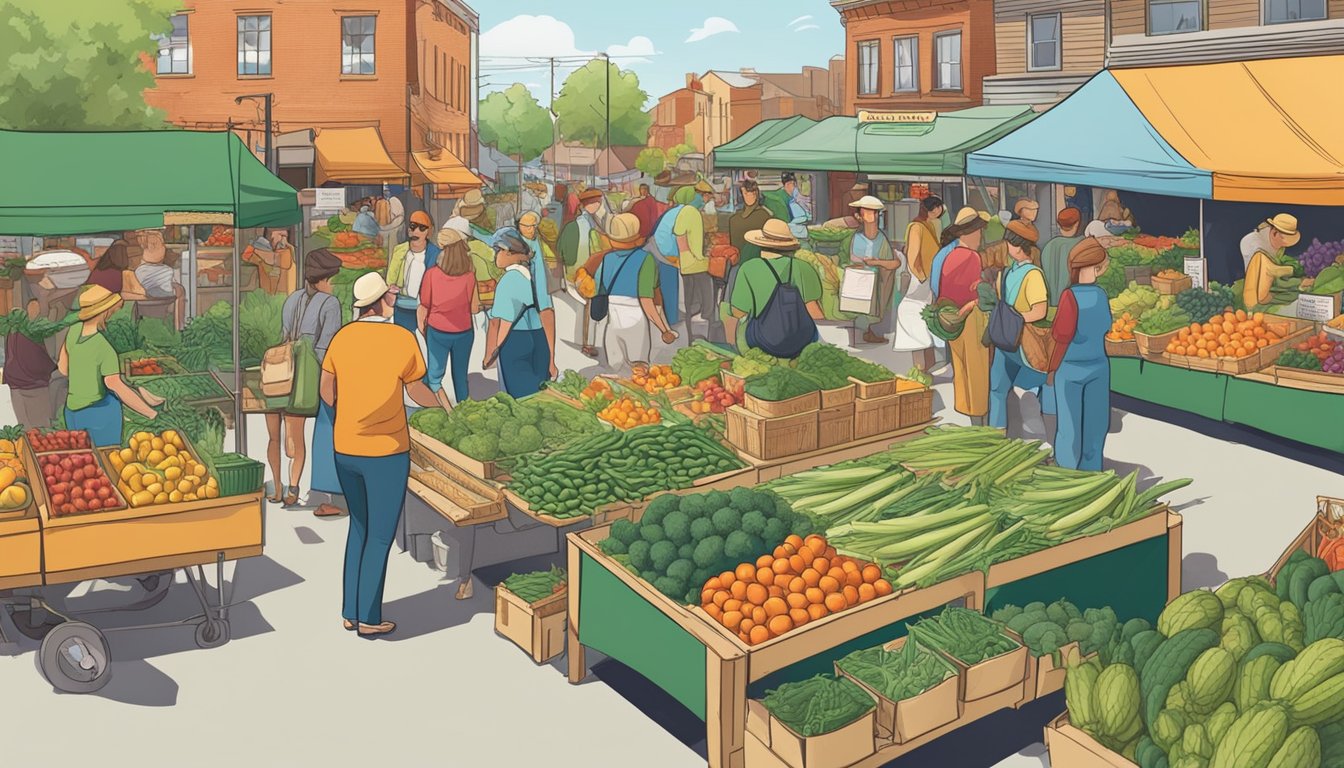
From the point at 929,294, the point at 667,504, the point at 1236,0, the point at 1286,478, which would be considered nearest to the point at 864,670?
the point at 667,504

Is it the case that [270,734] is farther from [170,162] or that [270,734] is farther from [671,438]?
[170,162]

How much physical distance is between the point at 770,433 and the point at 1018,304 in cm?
265

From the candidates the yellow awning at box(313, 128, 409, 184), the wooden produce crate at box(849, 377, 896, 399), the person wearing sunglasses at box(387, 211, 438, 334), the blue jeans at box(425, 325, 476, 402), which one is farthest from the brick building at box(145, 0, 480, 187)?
the wooden produce crate at box(849, 377, 896, 399)

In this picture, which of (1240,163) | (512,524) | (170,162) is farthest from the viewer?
(1240,163)

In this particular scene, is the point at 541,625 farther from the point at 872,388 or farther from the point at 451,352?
the point at 451,352

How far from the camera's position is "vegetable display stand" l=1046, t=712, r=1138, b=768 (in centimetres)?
482

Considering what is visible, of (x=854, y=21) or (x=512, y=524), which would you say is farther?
(x=854, y=21)

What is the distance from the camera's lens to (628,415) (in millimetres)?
9547

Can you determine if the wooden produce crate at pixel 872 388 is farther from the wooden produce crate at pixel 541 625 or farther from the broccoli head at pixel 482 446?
the wooden produce crate at pixel 541 625

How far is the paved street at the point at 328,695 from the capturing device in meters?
6.28

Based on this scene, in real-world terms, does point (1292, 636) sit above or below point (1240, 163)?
below

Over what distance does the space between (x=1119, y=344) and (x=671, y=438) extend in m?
6.93

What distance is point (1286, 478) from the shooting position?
11242 millimetres

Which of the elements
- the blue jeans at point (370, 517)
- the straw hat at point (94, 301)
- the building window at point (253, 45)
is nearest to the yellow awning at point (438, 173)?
the building window at point (253, 45)
